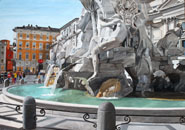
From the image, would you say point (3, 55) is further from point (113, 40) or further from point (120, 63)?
point (113, 40)

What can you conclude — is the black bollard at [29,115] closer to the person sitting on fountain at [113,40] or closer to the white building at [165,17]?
the person sitting on fountain at [113,40]

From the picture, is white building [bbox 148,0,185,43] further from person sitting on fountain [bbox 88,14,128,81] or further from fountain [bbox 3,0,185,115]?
person sitting on fountain [bbox 88,14,128,81]

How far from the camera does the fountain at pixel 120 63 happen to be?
9516 millimetres

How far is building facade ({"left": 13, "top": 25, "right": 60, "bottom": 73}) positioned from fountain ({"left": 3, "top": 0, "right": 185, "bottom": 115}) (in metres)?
57.5

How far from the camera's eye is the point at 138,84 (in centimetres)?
1074

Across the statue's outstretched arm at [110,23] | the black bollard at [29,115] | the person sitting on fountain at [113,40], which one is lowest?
the black bollard at [29,115]

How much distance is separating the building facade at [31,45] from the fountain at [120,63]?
189ft

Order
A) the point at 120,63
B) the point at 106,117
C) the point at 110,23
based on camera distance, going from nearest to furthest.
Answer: the point at 106,117, the point at 120,63, the point at 110,23

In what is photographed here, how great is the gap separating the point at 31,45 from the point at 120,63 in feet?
206

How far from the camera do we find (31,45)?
68500 millimetres

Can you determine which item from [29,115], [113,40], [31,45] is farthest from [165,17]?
[29,115]

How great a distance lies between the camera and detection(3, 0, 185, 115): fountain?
9516 mm

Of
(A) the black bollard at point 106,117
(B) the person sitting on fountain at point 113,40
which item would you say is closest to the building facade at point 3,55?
(B) the person sitting on fountain at point 113,40

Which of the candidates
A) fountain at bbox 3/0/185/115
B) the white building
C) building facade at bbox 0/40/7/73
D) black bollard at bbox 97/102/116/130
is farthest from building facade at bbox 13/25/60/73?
black bollard at bbox 97/102/116/130
